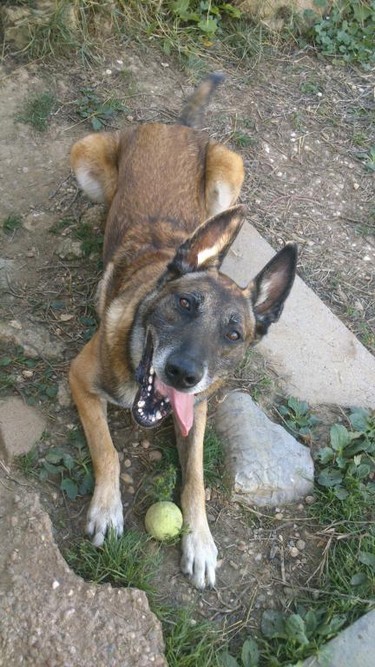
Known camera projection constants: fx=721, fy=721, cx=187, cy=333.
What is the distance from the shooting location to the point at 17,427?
165 inches

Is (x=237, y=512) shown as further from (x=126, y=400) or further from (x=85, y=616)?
(x=85, y=616)

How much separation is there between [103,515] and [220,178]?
2.58m

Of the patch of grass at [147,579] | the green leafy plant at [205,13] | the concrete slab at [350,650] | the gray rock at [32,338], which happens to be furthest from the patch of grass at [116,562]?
the green leafy plant at [205,13]

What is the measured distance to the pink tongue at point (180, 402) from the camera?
12.2 ft

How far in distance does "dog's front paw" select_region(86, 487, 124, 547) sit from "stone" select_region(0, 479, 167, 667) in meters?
0.34

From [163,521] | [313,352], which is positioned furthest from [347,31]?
[163,521]

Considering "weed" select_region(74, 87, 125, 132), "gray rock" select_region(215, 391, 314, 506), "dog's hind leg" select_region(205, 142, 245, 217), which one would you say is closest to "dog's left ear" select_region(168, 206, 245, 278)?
"gray rock" select_region(215, 391, 314, 506)

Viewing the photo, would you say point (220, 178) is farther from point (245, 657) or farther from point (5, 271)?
point (245, 657)

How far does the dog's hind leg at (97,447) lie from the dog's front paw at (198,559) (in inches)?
14.8

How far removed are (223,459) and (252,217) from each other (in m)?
2.36

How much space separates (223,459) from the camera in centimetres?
438

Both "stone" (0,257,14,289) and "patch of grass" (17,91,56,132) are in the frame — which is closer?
"stone" (0,257,14,289)

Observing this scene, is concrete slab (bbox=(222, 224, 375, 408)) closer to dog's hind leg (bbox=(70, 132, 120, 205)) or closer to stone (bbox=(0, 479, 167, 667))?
dog's hind leg (bbox=(70, 132, 120, 205))

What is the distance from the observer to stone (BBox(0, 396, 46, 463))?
4.08m
